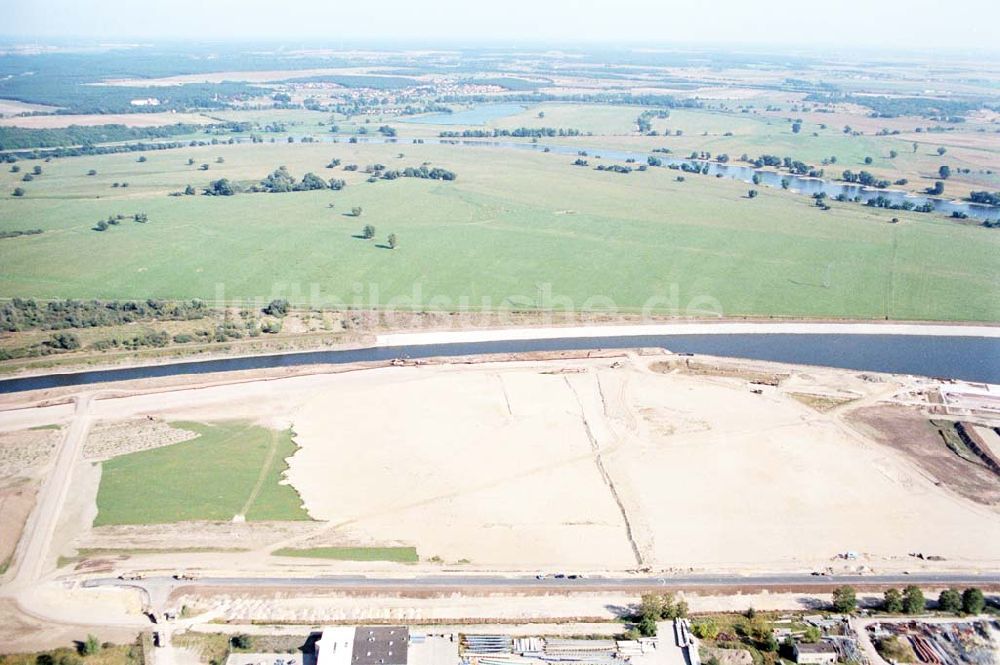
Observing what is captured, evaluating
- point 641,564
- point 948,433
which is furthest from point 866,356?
point 641,564

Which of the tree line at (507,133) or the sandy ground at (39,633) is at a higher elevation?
the tree line at (507,133)

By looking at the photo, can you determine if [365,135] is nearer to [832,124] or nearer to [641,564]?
[832,124]

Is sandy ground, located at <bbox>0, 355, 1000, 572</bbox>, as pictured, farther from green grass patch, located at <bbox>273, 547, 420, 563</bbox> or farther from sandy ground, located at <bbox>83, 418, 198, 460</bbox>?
sandy ground, located at <bbox>83, 418, 198, 460</bbox>

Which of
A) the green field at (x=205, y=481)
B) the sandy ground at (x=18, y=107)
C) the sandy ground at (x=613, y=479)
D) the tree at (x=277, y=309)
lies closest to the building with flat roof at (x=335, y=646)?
the sandy ground at (x=613, y=479)

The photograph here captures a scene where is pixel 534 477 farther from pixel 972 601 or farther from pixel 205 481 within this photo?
pixel 972 601

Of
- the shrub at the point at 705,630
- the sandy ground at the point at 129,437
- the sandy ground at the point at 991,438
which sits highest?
the sandy ground at the point at 991,438

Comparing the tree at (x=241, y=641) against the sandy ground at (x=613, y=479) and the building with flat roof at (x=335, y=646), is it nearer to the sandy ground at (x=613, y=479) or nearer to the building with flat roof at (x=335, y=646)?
the building with flat roof at (x=335, y=646)
